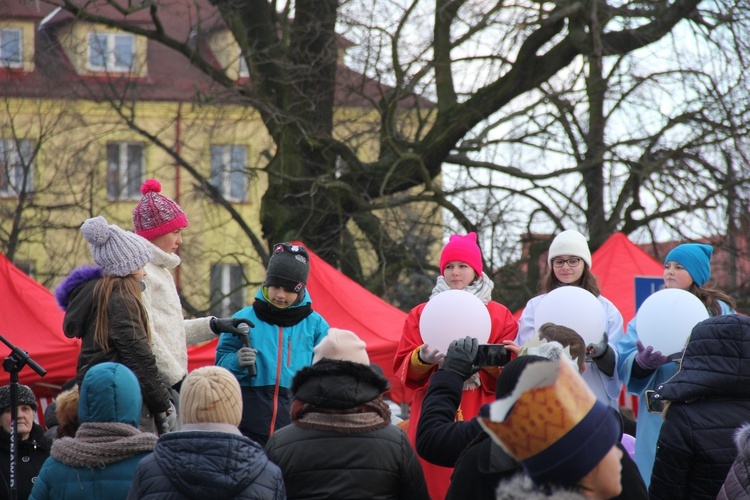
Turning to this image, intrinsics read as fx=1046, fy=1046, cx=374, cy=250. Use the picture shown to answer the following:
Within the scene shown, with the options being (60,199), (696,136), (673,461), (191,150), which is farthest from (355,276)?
(673,461)

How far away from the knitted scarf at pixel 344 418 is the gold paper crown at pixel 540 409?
3.92 feet

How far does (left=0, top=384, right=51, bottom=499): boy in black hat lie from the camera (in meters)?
5.48

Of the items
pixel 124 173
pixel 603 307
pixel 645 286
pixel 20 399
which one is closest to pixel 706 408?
pixel 603 307

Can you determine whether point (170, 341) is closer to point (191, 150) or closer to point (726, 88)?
point (726, 88)

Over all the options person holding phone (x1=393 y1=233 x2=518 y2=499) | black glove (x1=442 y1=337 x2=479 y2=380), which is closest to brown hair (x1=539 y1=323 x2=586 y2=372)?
black glove (x1=442 y1=337 x2=479 y2=380)

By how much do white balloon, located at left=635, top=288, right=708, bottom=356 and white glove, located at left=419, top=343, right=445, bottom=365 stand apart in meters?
1.08

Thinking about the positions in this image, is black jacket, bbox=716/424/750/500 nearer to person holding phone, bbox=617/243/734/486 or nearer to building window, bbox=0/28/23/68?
person holding phone, bbox=617/243/734/486

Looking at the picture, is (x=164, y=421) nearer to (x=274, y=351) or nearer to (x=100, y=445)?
(x=274, y=351)

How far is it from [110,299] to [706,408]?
2.51 metres

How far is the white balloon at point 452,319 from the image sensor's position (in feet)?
14.1

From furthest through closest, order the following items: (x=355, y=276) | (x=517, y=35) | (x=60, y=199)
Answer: (x=60, y=199) → (x=355, y=276) → (x=517, y=35)

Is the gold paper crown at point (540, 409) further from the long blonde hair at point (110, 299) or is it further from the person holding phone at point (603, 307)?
the long blonde hair at point (110, 299)

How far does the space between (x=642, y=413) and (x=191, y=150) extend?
29.7 feet

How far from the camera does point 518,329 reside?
4.96 m
